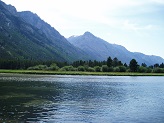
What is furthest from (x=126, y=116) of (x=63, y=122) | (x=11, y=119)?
(x=11, y=119)

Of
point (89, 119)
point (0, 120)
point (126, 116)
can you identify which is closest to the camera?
point (0, 120)

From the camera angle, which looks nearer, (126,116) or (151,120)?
(151,120)

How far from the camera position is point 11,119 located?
144ft

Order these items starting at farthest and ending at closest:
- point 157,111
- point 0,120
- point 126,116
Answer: point 157,111
point 126,116
point 0,120

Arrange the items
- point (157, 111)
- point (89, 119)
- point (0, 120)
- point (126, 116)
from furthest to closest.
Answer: point (157, 111), point (126, 116), point (89, 119), point (0, 120)

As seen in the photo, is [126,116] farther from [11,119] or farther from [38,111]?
[11,119]

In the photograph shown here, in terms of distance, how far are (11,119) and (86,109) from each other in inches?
715

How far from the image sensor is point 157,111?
56406 millimetres

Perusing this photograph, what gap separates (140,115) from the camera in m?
51.4

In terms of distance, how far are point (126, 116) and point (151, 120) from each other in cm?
509

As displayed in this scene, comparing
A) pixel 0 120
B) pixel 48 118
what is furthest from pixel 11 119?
pixel 48 118

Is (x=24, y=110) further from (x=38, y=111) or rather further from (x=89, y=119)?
(x=89, y=119)

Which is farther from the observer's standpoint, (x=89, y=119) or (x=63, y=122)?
(x=89, y=119)

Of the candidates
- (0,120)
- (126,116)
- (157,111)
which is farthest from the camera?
(157,111)
